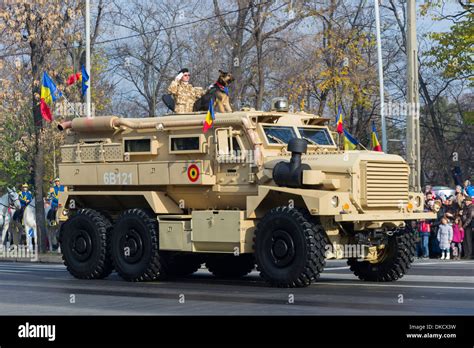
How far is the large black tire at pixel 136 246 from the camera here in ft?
69.7

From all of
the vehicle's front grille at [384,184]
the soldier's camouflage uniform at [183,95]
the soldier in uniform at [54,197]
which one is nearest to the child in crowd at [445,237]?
the soldier's camouflage uniform at [183,95]

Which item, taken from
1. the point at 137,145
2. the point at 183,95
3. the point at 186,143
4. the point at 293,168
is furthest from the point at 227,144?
the point at 183,95

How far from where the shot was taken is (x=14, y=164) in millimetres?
60906

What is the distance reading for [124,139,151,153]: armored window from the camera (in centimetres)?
2167

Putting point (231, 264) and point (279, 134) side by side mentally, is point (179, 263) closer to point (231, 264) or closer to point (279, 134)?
point (231, 264)

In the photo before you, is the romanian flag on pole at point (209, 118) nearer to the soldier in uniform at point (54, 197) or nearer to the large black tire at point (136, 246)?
the large black tire at point (136, 246)

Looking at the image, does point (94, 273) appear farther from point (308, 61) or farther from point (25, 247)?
point (308, 61)

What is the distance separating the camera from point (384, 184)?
→ 19641 mm

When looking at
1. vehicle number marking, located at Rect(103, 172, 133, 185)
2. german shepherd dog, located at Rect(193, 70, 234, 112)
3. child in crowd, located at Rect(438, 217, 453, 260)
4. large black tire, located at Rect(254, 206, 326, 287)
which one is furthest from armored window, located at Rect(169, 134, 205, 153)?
child in crowd, located at Rect(438, 217, 453, 260)

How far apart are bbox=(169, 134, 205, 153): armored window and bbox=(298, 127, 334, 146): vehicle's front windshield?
1954 millimetres

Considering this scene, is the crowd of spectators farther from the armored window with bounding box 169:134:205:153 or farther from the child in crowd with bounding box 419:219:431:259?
the armored window with bounding box 169:134:205:153
